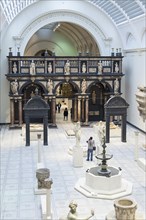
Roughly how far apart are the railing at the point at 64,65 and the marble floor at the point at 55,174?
5218mm

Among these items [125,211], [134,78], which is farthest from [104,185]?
[134,78]

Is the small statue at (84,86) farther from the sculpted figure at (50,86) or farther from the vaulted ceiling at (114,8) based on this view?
the vaulted ceiling at (114,8)

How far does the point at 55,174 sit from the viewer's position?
1875cm

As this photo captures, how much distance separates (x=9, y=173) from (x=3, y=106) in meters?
14.4

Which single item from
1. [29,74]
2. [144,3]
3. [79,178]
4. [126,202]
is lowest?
[79,178]

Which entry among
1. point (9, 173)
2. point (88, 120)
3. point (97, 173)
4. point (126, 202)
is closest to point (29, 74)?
point (88, 120)

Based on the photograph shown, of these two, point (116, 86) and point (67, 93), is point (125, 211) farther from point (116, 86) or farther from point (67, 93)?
point (67, 93)

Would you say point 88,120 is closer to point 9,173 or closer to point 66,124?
point 66,124

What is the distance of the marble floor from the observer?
14.4m

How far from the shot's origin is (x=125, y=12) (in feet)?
95.0

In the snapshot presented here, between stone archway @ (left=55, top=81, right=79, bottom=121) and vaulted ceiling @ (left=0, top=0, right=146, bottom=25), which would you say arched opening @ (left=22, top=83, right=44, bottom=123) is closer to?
stone archway @ (left=55, top=81, right=79, bottom=121)

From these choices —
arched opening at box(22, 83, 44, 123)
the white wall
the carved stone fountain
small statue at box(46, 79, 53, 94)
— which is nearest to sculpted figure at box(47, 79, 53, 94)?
small statue at box(46, 79, 53, 94)

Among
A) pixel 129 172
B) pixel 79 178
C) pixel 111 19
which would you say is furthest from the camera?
pixel 111 19

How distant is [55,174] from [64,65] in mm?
14013
